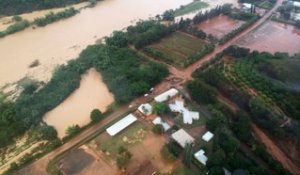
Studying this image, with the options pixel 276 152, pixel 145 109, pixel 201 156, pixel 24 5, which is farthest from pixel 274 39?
pixel 24 5

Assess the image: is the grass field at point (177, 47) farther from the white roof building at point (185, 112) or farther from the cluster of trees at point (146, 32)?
the white roof building at point (185, 112)

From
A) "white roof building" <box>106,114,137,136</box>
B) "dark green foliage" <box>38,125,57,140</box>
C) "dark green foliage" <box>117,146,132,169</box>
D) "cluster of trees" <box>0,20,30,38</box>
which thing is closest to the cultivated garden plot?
"white roof building" <box>106,114,137,136</box>

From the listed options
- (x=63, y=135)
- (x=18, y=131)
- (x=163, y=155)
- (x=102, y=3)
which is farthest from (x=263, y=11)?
(x=18, y=131)

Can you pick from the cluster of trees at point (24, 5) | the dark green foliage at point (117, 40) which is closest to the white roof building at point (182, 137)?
the dark green foliage at point (117, 40)

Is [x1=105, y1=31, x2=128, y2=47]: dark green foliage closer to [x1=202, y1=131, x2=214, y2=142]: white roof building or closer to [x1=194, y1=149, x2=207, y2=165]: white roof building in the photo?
[x1=202, y1=131, x2=214, y2=142]: white roof building

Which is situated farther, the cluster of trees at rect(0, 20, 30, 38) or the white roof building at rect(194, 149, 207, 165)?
the cluster of trees at rect(0, 20, 30, 38)

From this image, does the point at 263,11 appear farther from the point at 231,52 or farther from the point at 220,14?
the point at 231,52
